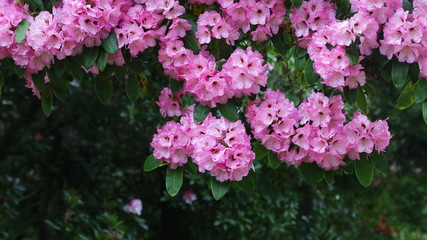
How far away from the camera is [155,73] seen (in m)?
3.88

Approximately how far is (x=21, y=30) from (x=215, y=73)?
48 centimetres

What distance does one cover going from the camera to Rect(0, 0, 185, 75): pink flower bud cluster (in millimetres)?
1490

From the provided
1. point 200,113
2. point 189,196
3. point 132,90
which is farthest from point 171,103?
point 189,196

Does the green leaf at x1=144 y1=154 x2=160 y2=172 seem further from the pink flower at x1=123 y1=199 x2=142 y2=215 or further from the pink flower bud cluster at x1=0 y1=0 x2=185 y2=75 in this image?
the pink flower at x1=123 y1=199 x2=142 y2=215

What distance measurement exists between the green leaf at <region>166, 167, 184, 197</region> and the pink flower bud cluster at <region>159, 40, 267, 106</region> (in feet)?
0.62

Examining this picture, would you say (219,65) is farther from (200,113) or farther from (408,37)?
(408,37)

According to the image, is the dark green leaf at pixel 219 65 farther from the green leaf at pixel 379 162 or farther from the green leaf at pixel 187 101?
the green leaf at pixel 379 162

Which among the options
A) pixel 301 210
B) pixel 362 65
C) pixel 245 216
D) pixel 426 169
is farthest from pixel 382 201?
pixel 362 65

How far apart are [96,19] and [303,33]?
1.69 feet

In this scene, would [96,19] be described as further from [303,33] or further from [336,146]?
[336,146]

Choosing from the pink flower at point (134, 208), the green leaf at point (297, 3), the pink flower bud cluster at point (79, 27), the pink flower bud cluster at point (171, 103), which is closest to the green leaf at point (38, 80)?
the pink flower bud cluster at point (79, 27)

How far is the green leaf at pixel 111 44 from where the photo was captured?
1517mm

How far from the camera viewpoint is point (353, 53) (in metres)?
1.45

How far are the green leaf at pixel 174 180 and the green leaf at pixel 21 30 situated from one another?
481 millimetres
